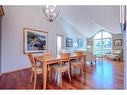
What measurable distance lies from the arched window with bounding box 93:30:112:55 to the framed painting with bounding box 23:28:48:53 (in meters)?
5.80

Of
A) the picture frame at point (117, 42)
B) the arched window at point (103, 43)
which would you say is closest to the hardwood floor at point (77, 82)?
the picture frame at point (117, 42)

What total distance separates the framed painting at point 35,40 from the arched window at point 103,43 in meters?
5.80

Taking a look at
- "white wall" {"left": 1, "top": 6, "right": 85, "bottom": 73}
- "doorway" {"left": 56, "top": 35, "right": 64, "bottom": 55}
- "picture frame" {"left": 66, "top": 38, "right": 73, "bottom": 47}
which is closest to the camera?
"white wall" {"left": 1, "top": 6, "right": 85, "bottom": 73}

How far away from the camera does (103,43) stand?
10.2 m

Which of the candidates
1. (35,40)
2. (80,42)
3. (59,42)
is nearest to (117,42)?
(80,42)

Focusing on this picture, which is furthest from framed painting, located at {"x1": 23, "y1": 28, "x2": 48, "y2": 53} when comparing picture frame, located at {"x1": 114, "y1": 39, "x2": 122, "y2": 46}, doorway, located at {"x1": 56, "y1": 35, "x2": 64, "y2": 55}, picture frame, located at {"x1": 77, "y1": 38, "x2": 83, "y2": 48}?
picture frame, located at {"x1": 114, "y1": 39, "x2": 122, "y2": 46}

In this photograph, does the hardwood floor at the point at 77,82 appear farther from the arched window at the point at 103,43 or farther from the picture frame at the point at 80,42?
the arched window at the point at 103,43

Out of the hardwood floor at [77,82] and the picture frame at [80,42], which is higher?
the picture frame at [80,42]

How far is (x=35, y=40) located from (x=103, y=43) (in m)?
6.68

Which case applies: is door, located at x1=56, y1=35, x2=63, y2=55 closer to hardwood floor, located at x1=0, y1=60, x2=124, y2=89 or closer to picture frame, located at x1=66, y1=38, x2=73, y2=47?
picture frame, located at x1=66, y1=38, x2=73, y2=47

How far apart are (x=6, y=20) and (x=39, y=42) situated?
1866 millimetres

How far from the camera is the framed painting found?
5086 millimetres

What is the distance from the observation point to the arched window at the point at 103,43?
966 cm

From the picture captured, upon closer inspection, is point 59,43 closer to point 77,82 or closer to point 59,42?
point 59,42
